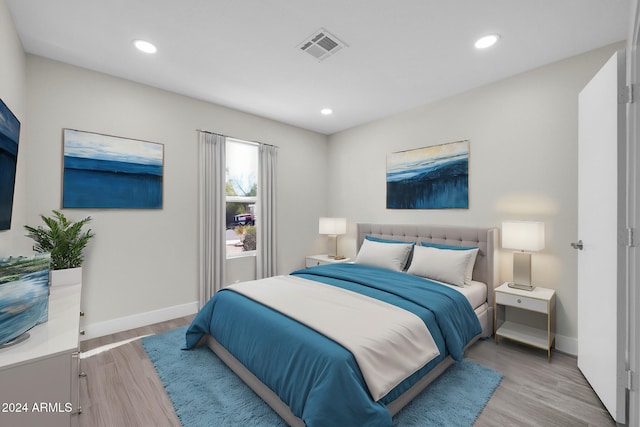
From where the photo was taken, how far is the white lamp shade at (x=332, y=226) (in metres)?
4.46

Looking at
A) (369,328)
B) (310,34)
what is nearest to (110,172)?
(310,34)

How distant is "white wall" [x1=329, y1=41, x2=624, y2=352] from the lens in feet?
8.54

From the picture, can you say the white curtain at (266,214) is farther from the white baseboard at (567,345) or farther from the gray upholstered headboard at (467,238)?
the white baseboard at (567,345)

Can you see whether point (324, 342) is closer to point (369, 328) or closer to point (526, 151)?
point (369, 328)

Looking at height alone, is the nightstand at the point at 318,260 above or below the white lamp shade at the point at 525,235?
below

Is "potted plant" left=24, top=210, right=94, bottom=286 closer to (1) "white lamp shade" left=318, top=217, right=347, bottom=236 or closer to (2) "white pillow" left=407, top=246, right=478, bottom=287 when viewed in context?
(1) "white lamp shade" left=318, top=217, right=347, bottom=236

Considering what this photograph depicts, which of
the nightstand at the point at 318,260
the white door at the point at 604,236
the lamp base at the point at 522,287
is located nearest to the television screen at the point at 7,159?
the nightstand at the point at 318,260

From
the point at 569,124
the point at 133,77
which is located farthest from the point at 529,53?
the point at 133,77

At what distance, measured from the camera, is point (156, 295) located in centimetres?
324

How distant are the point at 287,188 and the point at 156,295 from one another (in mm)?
2295

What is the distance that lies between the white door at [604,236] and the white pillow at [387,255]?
1561 mm

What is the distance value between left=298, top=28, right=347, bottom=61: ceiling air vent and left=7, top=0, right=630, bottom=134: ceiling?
0.05m

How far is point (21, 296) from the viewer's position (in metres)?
1.27

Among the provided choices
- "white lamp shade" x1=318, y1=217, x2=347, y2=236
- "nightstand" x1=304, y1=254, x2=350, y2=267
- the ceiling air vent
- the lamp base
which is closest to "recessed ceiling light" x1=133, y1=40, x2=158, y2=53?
the ceiling air vent
